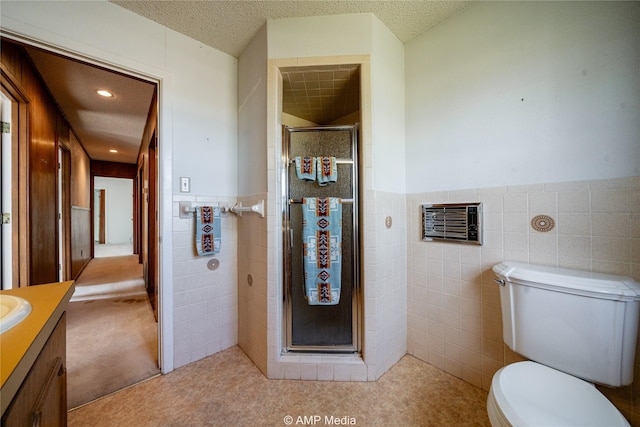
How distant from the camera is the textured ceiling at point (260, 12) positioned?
138cm

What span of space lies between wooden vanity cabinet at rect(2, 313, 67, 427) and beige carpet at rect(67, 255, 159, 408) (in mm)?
741

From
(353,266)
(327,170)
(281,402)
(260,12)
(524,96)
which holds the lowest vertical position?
(281,402)

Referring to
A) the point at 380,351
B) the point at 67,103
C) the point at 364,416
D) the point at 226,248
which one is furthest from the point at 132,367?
the point at 67,103

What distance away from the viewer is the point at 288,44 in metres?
1.49

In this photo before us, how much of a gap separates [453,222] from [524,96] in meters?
0.75

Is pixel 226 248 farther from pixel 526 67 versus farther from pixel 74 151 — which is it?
pixel 74 151

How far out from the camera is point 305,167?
1546 millimetres

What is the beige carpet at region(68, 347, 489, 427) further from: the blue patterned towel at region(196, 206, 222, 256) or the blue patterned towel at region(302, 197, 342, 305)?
the blue patterned towel at region(196, 206, 222, 256)

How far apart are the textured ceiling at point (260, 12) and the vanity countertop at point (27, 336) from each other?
159cm

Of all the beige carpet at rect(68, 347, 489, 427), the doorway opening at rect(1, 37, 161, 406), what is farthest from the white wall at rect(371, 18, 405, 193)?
the doorway opening at rect(1, 37, 161, 406)

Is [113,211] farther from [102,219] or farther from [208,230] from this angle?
[208,230]

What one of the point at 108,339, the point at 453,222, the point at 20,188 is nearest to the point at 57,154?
the point at 20,188

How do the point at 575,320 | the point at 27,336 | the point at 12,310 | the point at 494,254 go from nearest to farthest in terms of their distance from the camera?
the point at 27,336, the point at 12,310, the point at 575,320, the point at 494,254

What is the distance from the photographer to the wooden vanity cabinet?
490 millimetres
